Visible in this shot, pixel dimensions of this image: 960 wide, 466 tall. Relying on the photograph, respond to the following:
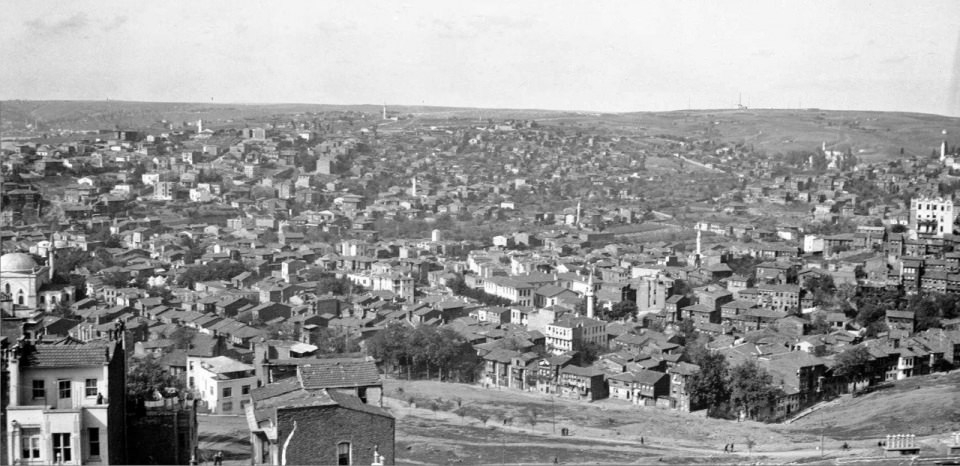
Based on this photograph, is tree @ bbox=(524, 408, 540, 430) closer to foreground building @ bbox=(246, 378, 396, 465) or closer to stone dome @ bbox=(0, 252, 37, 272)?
foreground building @ bbox=(246, 378, 396, 465)

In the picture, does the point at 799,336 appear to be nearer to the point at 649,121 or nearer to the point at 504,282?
the point at 504,282

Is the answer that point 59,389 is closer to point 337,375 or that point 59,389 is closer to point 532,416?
point 337,375

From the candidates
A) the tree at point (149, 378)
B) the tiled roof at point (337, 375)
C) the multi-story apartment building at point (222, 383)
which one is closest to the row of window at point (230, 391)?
the multi-story apartment building at point (222, 383)

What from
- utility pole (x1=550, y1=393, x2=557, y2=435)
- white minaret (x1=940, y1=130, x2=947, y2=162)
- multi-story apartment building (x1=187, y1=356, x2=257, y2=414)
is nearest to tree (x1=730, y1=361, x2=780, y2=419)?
utility pole (x1=550, y1=393, x2=557, y2=435)

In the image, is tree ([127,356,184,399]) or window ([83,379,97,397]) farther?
tree ([127,356,184,399])

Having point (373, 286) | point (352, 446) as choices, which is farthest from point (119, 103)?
point (352, 446)

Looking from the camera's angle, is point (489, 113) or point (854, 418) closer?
point (854, 418)

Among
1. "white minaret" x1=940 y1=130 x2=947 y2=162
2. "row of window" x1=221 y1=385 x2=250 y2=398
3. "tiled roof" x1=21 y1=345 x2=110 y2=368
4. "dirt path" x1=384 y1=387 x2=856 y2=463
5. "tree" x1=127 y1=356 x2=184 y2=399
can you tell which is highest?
"white minaret" x1=940 y1=130 x2=947 y2=162
